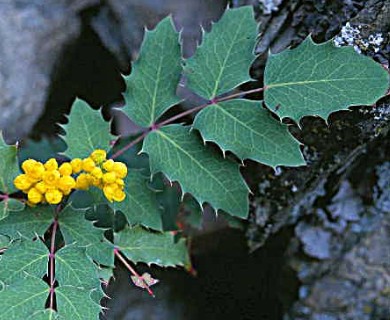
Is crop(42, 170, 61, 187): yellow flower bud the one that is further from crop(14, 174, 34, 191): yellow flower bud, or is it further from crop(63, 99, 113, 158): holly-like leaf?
crop(63, 99, 113, 158): holly-like leaf

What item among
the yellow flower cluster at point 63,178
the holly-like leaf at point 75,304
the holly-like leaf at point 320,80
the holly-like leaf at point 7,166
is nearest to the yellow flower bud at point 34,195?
the yellow flower cluster at point 63,178

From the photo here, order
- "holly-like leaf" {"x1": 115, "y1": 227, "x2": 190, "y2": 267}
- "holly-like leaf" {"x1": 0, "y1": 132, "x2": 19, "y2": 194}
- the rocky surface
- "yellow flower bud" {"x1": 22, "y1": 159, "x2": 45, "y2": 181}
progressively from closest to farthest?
"yellow flower bud" {"x1": 22, "y1": 159, "x2": 45, "y2": 181} < "holly-like leaf" {"x1": 0, "y1": 132, "x2": 19, "y2": 194} < "holly-like leaf" {"x1": 115, "y1": 227, "x2": 190, "y2": 267} < the rocky surface

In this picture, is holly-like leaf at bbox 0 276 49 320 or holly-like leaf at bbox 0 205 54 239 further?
holly-like leaf at bbox 0 205 54 239

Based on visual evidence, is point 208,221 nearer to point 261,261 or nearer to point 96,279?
point 261,261

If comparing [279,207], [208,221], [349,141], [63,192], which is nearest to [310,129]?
[349,141]

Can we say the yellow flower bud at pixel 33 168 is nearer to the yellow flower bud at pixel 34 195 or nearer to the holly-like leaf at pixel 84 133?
the yellow flower bud at pixel 34 195

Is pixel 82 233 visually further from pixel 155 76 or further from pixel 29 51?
pixel 29 51

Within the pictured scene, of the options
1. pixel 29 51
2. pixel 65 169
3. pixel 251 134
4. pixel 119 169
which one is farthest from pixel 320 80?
pixel 29 51

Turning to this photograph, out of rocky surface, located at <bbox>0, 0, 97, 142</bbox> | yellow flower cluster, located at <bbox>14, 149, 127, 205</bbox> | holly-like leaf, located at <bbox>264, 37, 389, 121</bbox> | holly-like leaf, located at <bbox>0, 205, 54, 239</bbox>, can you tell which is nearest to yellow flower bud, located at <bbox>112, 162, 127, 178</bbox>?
yellow flower cluster, located at <bbox>14, 149, 127, 205</bbox>
